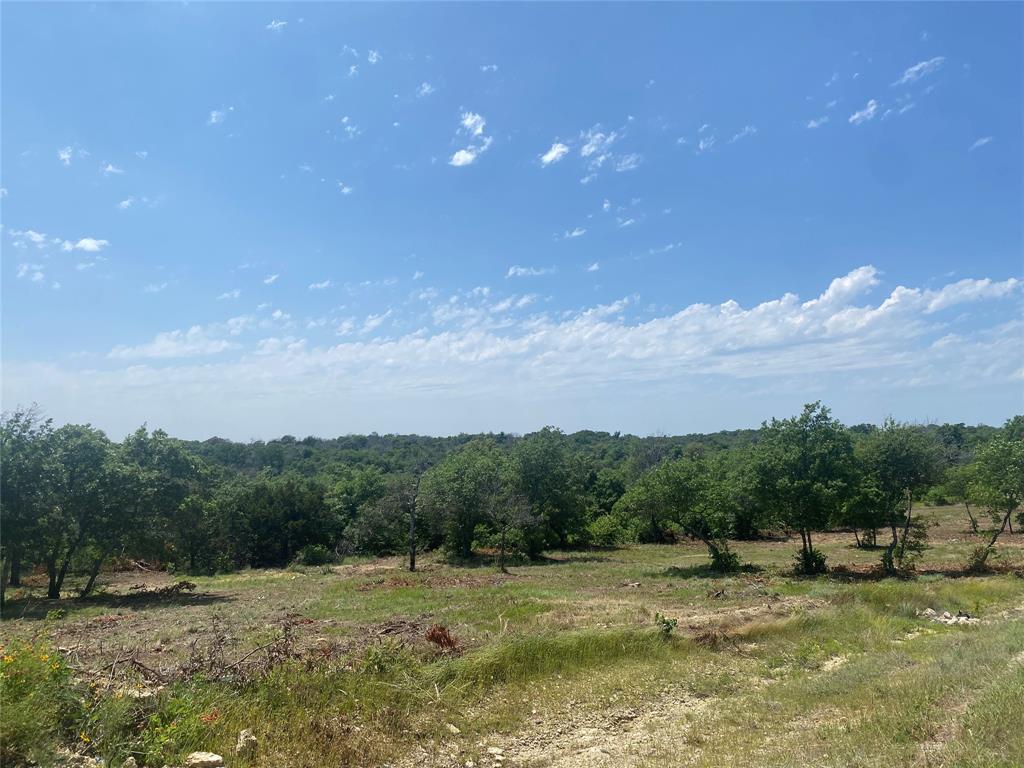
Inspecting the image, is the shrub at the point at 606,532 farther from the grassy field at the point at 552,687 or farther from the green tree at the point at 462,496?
the grassy field at the point at 552,687

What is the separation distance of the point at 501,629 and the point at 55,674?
9.82 meters

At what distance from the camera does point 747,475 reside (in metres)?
29.6

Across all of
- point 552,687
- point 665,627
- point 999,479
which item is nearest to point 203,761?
point 552,687

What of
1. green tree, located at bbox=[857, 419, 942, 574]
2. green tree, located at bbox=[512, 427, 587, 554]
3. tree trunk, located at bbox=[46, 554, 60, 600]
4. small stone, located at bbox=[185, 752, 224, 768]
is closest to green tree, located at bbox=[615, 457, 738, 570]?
green tree, located at bbox=[857, 419, 942, 574]

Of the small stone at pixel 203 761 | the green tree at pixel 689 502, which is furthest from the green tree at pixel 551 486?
the small stone at pixel 203 761

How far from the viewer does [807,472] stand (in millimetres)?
28516

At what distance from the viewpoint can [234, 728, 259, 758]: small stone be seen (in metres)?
6.99

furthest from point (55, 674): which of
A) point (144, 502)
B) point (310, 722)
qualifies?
point (144, 502)

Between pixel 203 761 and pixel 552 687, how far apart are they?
596 cm

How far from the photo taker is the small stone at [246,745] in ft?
22.9

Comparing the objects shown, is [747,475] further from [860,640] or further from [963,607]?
[860,640]

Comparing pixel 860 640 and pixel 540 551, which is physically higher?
pixel 860 640

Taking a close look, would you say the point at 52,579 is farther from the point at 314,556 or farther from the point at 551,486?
the point at 551,486

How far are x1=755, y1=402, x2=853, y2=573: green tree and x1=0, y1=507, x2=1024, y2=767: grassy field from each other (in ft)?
27.5
